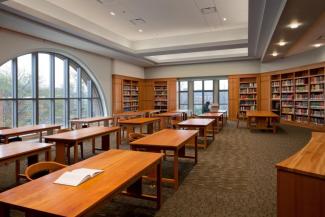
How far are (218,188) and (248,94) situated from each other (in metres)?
10.1

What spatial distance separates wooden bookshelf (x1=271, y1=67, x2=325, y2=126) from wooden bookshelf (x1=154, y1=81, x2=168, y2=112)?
5914 mm

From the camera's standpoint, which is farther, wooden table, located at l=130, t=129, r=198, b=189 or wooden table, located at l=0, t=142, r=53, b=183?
wooden table, located at l=130, t=129, r=198, b=189

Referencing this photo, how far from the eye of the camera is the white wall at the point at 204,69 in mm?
12484

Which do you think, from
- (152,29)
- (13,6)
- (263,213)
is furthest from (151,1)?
(263,213)

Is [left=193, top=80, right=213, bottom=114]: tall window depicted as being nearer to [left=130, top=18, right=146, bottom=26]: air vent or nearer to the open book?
[left=130, top=18, right=146, bottom=26]: air vent

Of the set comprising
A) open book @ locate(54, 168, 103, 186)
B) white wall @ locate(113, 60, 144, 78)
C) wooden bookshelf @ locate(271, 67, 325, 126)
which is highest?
white wall @ locate(113, 60, 144, 78)

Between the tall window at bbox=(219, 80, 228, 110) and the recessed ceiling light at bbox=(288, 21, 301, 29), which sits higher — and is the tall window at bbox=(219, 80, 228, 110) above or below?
below

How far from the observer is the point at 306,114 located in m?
9.66

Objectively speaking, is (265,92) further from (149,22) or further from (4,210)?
(4,210)

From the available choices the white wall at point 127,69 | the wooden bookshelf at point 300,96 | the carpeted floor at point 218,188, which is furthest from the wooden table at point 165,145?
the white wall at point 127,69

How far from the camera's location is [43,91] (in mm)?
8102

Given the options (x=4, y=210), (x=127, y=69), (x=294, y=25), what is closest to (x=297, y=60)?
(x=294, y=25)

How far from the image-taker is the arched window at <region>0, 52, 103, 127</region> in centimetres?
700

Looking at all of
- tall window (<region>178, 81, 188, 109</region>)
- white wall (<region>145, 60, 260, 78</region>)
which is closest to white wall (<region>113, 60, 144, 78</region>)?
white wall (<region>145, 60, 260, 78</region>)
